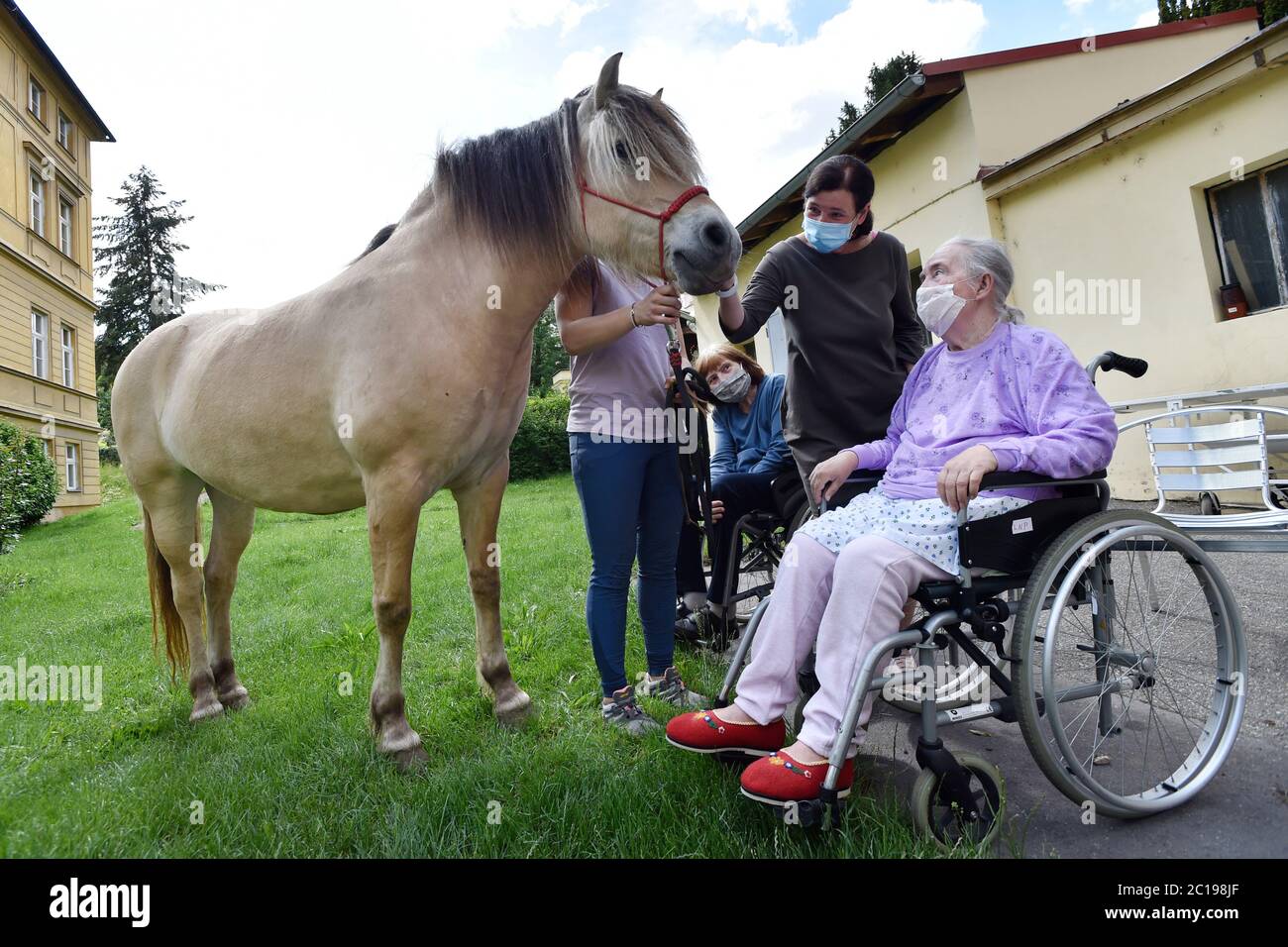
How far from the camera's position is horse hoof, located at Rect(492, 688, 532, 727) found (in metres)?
2.57

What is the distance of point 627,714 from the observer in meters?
2.47

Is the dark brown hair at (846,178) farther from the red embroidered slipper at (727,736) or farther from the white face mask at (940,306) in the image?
the red embroidered slipper at (727,736)

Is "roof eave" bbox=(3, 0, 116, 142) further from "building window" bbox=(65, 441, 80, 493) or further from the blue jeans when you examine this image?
the blue jeans

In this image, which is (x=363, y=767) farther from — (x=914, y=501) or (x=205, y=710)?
(x=914, y=501)

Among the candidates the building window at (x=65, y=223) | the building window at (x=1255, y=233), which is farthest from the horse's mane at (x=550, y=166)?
the building window at (x=65, y=223)

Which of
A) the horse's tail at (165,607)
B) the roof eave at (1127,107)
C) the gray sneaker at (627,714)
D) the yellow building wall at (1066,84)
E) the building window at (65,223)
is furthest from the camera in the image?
the building window at (65,223)

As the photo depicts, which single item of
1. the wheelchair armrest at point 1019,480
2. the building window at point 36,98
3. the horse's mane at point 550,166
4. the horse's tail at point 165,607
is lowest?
the horse's tail at point 165,607

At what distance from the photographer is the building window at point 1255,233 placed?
5.71m

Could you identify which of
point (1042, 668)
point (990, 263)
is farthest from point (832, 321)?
point (1042, 668)

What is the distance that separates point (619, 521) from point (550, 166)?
49.3 inches

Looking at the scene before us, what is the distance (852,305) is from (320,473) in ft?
6.90

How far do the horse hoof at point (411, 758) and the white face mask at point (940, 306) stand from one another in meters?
2.16
